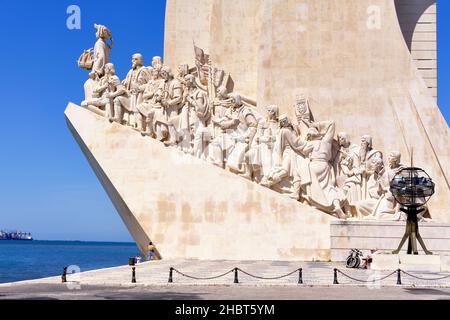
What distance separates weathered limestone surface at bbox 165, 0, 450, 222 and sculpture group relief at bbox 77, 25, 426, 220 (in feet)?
1.66

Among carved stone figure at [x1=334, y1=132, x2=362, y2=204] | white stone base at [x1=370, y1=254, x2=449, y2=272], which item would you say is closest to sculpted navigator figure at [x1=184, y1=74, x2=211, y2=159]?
carved stone figure at [x1=334, y1=132, x2=362, y2=204]

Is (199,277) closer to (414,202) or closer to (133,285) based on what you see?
(133,285)

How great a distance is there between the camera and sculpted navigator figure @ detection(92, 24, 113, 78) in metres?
17.1

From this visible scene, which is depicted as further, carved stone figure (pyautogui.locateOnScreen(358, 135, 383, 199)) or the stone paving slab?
carved stone figure (pyautogui.locateOnScreen(358, 135, 383, 199))

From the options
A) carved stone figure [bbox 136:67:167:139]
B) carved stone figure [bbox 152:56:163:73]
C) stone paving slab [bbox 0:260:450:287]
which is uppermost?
carved stone figure [bbox 152:56:163:73]

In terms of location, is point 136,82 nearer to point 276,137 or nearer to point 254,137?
point 254,137

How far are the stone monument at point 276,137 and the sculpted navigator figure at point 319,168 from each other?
0.03 meters

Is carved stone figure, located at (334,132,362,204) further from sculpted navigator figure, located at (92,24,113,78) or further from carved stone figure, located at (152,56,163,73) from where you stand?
sculpted navigator figure, located at (92,24,113,78)

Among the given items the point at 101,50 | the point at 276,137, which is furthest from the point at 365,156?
the point at 101,50

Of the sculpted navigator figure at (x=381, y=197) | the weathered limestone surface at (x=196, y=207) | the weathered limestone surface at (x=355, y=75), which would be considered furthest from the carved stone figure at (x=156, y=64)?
the sculpted navigator figure at (x=381, y=197)

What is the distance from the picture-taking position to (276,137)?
16.1 meters

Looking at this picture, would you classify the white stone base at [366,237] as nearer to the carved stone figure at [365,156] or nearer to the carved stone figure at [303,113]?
the carved stone figure at [365,156]
